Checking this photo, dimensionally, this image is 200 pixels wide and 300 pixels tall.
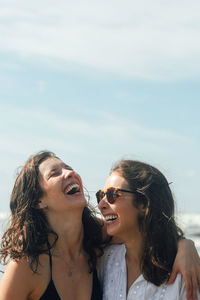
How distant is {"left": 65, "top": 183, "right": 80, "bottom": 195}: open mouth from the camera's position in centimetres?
531

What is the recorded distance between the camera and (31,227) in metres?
5.25

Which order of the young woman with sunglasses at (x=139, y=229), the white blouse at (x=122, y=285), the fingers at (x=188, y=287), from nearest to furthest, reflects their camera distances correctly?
the fingers at (x=188, y=287)
the white blouse at (x=122, y=285)
the young woman with sunglasses at (x=139, y=229)

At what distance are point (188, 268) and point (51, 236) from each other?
1555 mm

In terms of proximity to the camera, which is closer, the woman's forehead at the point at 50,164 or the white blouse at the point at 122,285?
the white blouse at the point at 122,285

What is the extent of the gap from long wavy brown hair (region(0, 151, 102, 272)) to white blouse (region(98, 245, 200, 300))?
0.53 ft

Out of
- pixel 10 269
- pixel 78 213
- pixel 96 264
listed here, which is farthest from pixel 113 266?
pixel 10 269

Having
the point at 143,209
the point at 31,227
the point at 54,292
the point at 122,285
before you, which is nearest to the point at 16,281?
the point at 54,292

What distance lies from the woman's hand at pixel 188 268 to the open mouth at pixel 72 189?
1.29m

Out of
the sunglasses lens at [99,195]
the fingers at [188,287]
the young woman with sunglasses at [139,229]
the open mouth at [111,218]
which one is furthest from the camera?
the sunglasses lens at [99,195]

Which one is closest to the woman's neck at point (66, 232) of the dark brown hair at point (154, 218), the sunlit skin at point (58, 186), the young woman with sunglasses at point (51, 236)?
the young woman with sunglasses at point (51, 236)

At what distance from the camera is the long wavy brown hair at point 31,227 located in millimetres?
5098

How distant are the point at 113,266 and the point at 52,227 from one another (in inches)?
30.6

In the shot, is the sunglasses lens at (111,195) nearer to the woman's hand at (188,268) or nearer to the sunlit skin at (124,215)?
the sunlit skin at (124,215)

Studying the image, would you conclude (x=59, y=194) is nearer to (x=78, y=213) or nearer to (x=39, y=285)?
(x=78, y=213)
